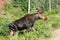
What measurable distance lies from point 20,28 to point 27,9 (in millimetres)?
5047

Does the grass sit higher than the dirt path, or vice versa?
the grass

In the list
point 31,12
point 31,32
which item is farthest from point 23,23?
point 31,12

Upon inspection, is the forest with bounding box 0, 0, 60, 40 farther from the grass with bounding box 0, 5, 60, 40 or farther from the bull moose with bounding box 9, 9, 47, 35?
the bull moose with bounding box 9, 9, 47, 35

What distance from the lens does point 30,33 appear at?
11.5 meters

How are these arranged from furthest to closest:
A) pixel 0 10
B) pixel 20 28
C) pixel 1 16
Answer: pixel 0 10
pixel 1 16
pixel 20 28

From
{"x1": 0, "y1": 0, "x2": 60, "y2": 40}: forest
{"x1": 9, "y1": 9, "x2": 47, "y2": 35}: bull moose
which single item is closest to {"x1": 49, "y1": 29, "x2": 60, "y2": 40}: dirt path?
{"x1": 0, "y1": 0, "x2": 60, "y2": 40}: forest

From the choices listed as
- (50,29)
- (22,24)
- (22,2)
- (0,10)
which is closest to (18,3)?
(22,2)

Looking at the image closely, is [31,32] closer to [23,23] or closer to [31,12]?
[23,23]

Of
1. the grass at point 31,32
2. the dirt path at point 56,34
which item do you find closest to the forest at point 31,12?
the grass at point 31,32

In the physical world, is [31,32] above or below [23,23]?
below

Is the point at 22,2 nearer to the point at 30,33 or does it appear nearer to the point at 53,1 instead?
the point at 53,1

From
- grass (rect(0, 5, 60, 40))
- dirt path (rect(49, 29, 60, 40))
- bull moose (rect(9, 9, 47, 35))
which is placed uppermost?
bull moose (rect(9, 9, 47, 35))

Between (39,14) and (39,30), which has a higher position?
(39,14)

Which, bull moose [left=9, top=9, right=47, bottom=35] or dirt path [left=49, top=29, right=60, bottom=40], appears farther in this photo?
dirt path [left=49, top=29, right=60, bottom=40]
